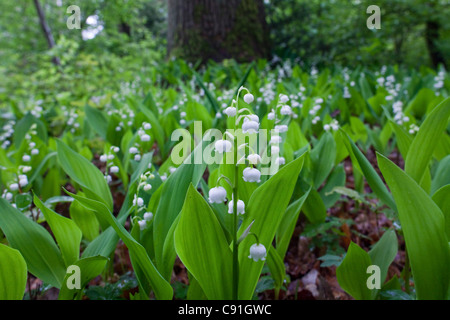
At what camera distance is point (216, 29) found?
19.6 feet

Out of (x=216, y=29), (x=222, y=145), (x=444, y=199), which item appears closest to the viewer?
(x=222, y=145)

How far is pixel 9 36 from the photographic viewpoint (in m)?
14.0

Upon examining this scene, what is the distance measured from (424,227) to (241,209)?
0.54m

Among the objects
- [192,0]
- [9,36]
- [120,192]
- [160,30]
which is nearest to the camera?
[120,192]

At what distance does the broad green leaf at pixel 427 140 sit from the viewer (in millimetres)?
1198

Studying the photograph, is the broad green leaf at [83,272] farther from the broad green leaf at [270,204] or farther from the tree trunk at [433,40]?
the tree trunk at [433,40]

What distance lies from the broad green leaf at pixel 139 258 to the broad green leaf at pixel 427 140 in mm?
1014

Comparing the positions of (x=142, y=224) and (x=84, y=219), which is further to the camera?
(x=84, y=219)

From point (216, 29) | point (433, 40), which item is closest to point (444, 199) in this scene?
point (216, 29)

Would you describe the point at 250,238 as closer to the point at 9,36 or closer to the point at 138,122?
the point at 138,122

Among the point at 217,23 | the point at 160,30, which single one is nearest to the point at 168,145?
the point at 217,23

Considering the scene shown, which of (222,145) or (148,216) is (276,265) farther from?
(222,145)

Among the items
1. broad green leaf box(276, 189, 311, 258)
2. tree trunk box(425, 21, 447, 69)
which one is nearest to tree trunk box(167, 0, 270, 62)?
tree trunk box(425, 21, 447, 69)

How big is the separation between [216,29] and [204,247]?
5543mm
